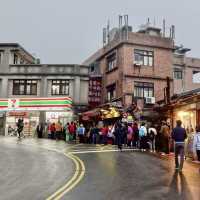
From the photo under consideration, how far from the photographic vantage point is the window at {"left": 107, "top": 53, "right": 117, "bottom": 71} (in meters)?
43.3

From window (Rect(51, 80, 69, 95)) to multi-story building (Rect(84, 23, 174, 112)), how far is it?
16.2 ft

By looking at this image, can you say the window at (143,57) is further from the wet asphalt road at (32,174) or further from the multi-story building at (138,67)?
the wet asphalt road at (32,174)

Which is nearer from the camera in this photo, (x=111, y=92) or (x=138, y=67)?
(x=138, y=67)

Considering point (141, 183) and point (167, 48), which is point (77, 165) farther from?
point (167, 48)

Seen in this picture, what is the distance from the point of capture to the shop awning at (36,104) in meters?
44.6

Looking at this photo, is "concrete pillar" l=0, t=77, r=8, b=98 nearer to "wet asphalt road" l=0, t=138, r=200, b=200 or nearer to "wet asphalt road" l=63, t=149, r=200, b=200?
"wet asphalt road" l=0, t=138, r=200, b=200

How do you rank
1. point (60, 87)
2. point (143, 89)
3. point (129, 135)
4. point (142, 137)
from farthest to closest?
point (60, 87) → point (143, 89) → point (129, 135) → point (142, 137)

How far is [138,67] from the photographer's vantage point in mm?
41156

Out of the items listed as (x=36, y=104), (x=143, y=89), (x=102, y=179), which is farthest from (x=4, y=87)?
(x=102, y=179)

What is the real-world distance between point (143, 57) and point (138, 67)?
4.73ft

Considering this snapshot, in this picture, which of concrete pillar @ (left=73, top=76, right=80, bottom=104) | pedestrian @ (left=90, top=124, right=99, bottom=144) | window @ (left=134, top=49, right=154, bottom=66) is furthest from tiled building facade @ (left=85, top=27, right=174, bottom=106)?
pedestrian @ (left=90, top=124, right=99, bottom=144)

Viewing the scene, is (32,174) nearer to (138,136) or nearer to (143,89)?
(138,136)

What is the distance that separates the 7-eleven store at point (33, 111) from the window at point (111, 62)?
5712mm

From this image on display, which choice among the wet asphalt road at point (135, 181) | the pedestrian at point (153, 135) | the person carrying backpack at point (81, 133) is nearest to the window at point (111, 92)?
the person carrying backpack at point (81, 133)
